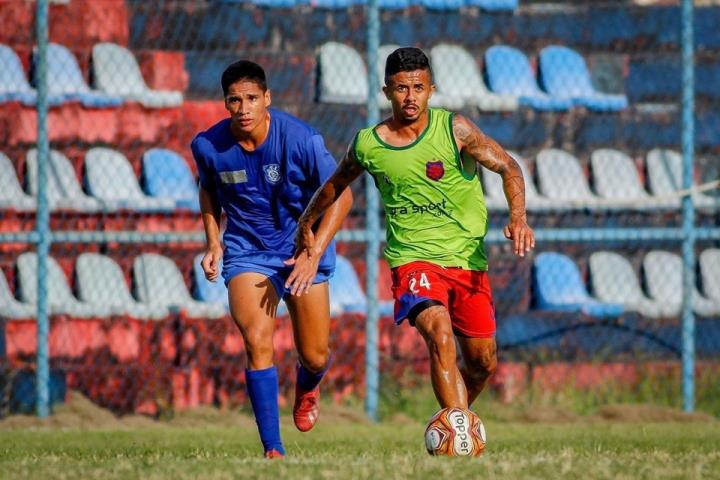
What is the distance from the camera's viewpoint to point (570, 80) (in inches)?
554

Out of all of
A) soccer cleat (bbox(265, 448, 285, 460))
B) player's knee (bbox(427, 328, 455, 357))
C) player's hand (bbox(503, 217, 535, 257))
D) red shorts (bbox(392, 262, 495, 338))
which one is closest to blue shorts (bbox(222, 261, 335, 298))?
red shorts (bbox(392, 262, 495, 338))

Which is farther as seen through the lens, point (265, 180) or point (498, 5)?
point (498, 5)

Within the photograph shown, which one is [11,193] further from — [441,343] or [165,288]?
[441,343]

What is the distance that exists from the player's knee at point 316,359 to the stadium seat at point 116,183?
3.97m

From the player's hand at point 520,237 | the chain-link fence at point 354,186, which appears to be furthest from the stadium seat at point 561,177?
the player's hand at point 520,237

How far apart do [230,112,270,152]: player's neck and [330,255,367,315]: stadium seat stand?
13.9ft

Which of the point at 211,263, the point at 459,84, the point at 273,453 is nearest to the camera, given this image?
the point at 273,453

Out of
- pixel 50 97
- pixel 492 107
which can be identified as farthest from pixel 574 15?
pixel 50 97

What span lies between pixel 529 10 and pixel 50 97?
476cm

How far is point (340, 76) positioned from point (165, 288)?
2555 millimetres

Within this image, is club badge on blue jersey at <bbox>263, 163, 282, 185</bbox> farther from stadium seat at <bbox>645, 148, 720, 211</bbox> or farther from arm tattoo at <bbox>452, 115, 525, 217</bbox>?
stadium seat at <bbox>645, 148, 720, 211</bbox>

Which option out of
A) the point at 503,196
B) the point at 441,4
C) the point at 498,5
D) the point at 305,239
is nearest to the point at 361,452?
the point at 305,239

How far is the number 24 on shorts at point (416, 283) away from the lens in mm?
7931

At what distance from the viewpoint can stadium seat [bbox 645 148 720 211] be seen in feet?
45.2
